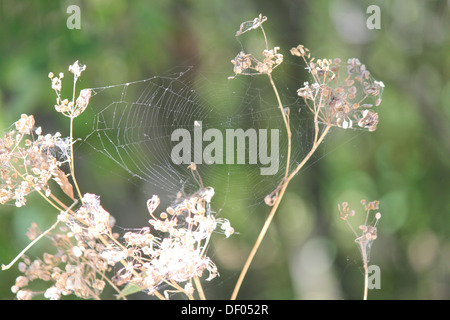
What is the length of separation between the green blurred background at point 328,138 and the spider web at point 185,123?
10 cm

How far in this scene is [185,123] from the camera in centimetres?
150

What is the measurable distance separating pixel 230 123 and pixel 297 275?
77 centimetres

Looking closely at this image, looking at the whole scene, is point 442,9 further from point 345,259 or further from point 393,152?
point 345,259

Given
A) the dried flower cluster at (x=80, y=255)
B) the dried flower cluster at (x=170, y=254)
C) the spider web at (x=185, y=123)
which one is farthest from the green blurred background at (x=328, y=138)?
the dried flower cluster at (x=170, y=254)

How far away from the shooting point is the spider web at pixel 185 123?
5.29 ft

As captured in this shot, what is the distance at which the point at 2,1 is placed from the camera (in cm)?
186

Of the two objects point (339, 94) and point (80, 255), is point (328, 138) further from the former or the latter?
point (80, 255)

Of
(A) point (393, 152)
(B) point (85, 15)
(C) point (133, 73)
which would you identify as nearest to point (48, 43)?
(B) point (85, 15)

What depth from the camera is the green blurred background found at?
6.03 feet

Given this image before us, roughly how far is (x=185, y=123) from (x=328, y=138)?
0.76 meters

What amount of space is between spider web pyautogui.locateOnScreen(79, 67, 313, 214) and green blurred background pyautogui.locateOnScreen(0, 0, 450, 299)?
0.10 meters

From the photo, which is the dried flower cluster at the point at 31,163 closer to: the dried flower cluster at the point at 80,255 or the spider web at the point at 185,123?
the dried flower cluster at the point at 80,255

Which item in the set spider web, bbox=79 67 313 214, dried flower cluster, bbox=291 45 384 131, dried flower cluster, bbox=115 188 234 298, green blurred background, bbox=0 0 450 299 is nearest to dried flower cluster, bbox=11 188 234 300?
dried flower cluster, bbox=115 188 234 298

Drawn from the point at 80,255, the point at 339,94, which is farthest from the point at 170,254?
the point at 339,94
